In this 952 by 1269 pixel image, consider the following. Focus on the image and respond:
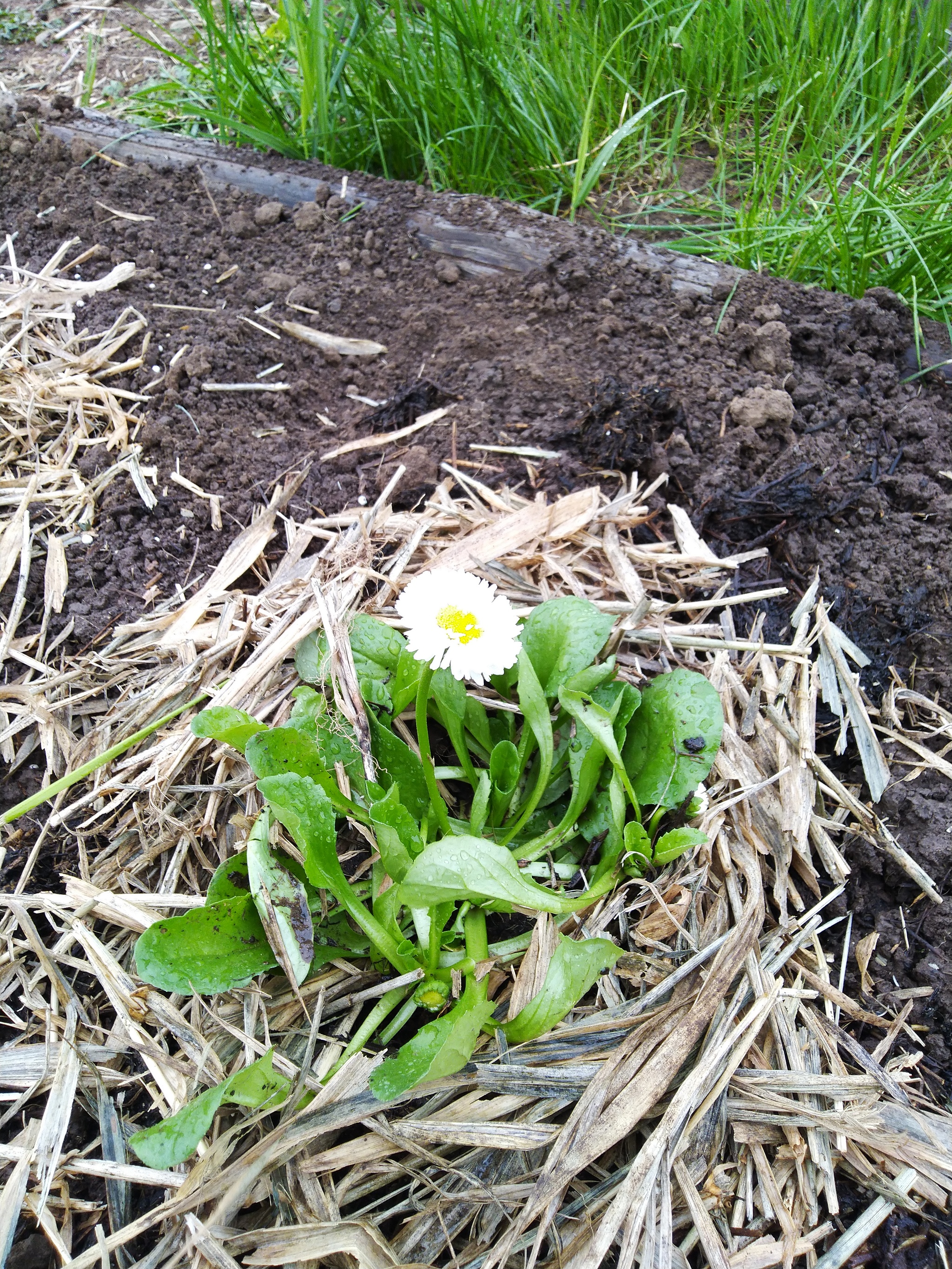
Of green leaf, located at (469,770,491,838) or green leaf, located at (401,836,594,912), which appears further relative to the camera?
green leaf, located at (469,770,491,838)

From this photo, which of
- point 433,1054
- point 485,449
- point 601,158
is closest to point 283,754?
point 433,1054

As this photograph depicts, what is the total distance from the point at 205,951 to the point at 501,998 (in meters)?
0.45

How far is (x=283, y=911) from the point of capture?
1224mm

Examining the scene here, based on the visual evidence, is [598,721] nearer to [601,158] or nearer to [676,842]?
[676,842]

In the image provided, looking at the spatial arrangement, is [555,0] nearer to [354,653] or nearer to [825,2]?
[825,2]

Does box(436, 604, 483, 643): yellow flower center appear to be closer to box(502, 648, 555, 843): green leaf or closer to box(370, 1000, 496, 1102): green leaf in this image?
box(502, 648, 555, 843): green leaf

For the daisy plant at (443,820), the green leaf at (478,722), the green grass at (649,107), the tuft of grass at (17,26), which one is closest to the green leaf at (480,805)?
the daisy plant at (443,820)

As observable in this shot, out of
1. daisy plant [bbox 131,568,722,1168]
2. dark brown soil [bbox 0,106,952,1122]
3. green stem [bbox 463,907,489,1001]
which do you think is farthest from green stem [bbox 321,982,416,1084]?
dark brown soil [bbox 0,106,952,1122]

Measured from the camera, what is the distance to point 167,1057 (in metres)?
1.23

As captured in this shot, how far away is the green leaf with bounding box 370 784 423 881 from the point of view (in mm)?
1192

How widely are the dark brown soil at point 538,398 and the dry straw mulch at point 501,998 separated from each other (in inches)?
4.9

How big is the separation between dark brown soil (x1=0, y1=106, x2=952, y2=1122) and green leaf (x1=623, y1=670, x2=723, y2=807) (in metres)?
0.36

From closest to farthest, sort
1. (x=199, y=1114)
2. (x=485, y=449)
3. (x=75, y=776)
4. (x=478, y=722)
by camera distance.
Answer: (x=199, y=1114) → (x=75, y=776) → (x=478, y=722) → (x=485, y=449)

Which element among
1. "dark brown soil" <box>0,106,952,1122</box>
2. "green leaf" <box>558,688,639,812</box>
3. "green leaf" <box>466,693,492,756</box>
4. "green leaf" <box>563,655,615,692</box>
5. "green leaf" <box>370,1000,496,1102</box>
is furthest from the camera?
"dark brown soil" <box>0,106,952,1122</box>
